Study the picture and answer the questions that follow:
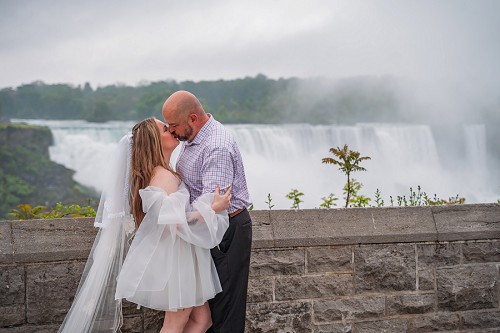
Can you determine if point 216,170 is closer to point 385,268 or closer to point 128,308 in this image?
point 128,308

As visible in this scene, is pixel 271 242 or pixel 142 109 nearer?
pixel 271 242

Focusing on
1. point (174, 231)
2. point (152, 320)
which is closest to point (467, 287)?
point (152, 320)

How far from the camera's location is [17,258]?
13.9ft

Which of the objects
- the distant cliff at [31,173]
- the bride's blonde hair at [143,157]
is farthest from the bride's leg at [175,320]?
the distant cliff at [31,173]

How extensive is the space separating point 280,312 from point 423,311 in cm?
99

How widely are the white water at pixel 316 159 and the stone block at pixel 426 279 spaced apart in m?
12.3

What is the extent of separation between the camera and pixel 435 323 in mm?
4984

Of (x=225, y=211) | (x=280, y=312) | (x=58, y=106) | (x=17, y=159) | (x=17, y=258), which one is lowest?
(x=280, y=312)

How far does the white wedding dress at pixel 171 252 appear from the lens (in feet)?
11.9

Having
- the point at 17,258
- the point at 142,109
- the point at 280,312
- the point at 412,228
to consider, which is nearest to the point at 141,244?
the point at 17,258

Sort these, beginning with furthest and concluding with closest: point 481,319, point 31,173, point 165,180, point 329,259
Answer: point 31,173, point 481,319, point 329,259, point 165,180

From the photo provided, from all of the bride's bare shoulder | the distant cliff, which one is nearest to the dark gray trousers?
the bride's bare shoulder

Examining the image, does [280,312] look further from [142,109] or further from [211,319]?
[142,109]

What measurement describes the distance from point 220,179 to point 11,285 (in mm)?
1464
